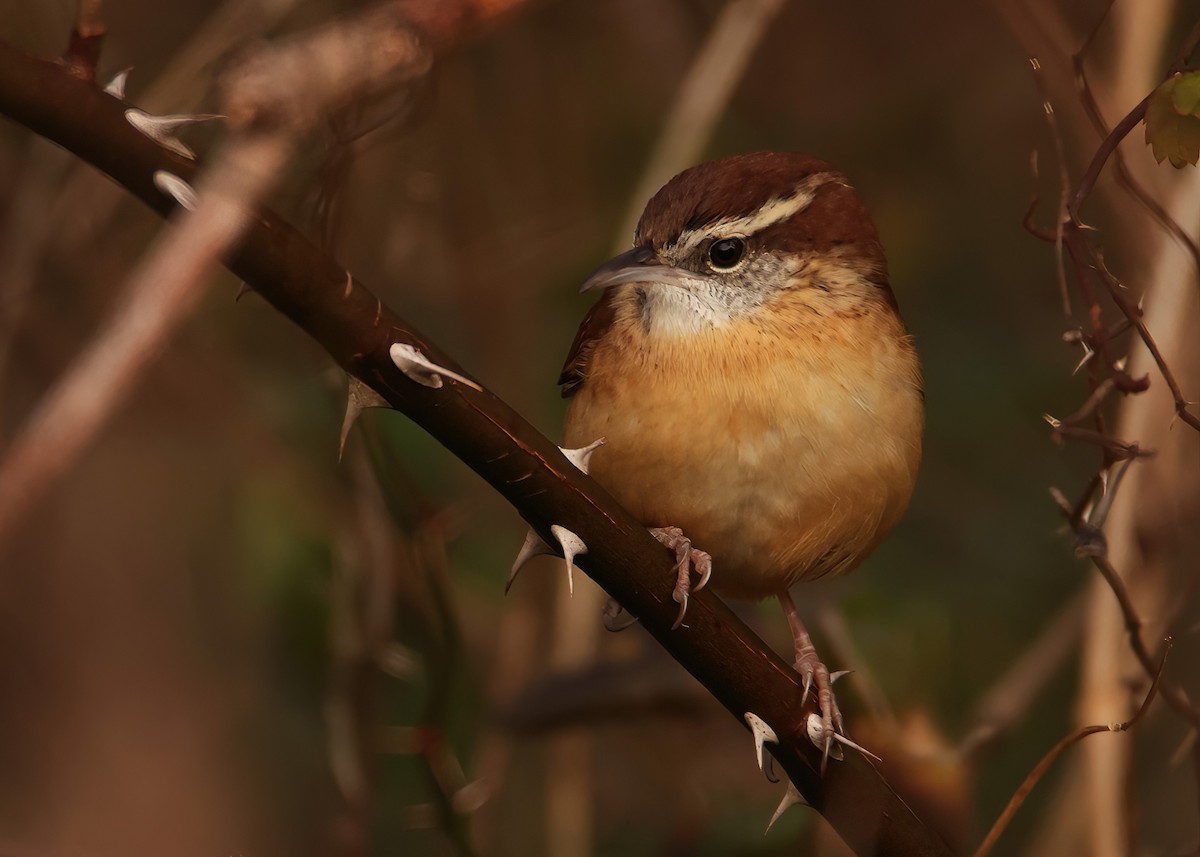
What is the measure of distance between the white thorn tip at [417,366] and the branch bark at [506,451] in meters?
0.02

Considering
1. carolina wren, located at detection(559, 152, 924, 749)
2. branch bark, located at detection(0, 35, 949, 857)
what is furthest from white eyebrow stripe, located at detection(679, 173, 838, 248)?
branch bark, located at detection(0, 35, 949, 857)

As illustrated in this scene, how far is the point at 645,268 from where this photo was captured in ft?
10.9

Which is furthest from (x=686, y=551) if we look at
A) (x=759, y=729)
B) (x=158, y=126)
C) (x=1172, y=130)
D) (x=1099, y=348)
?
(x=158, y=126)

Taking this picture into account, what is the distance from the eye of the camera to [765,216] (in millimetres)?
3391

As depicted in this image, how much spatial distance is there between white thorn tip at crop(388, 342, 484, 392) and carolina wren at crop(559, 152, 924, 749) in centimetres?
116

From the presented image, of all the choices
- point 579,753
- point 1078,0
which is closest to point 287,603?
point 579,753

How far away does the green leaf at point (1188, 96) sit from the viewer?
7.18ft

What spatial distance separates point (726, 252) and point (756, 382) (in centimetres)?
47

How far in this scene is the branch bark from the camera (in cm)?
159

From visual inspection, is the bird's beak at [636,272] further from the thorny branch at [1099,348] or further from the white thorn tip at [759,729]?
the white thorn tip at [759,729]

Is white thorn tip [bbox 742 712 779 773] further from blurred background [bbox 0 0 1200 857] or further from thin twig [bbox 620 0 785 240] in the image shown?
thin twig [bbox 620 0 785 240]

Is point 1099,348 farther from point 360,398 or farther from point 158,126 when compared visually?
point 158,126

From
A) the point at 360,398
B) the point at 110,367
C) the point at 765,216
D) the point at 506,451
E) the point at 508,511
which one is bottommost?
the point at 508,511

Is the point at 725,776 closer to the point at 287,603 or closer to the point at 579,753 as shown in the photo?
the point at 579,753
